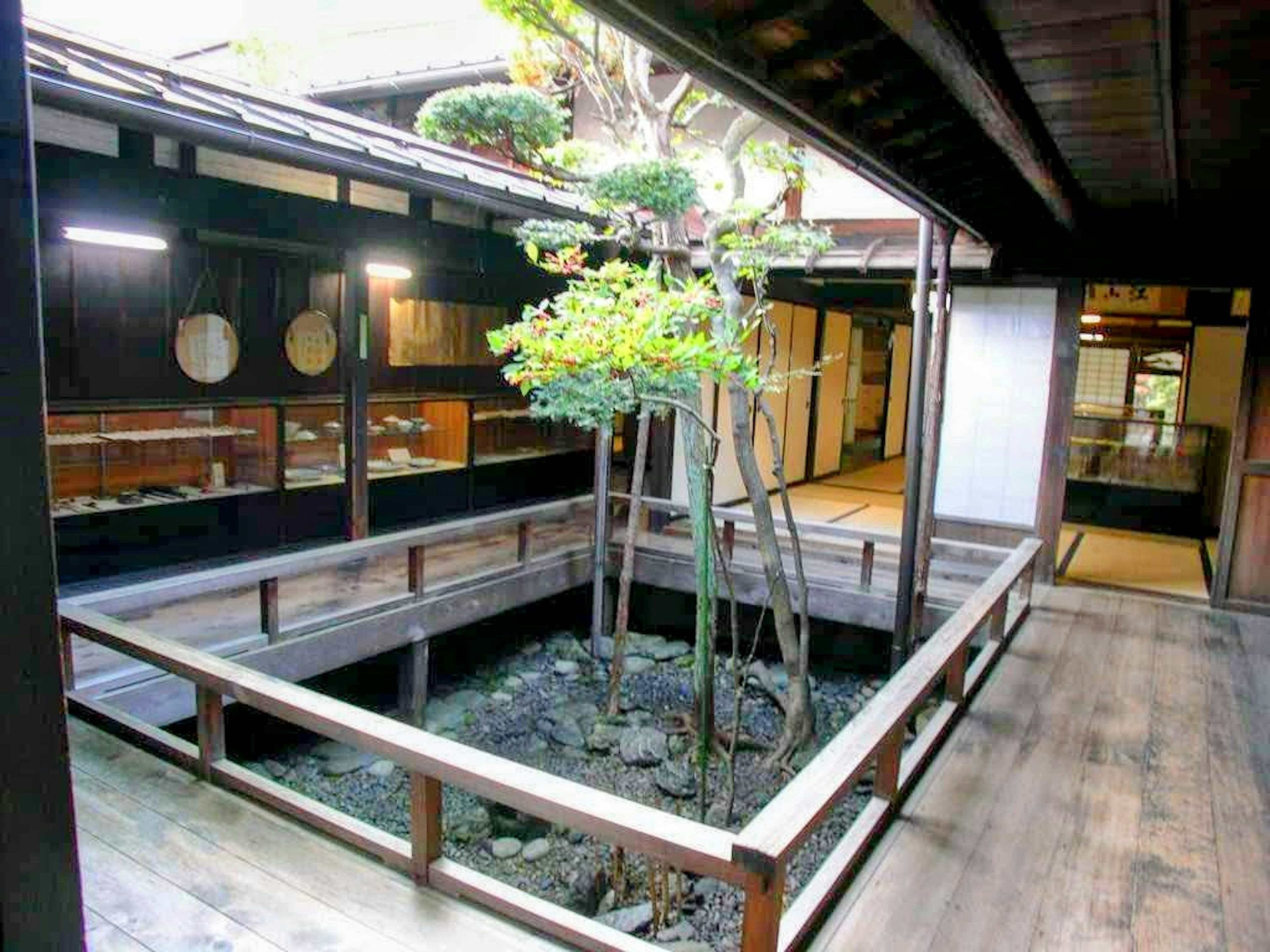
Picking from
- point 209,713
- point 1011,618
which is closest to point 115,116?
point 209,713

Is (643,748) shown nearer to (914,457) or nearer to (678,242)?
(914,457)

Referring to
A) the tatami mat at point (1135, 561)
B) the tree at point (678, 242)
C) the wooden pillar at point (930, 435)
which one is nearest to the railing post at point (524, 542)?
the tree at point (678, 242)

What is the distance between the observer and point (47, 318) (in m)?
5.70

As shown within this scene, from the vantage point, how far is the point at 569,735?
6863 millimetres

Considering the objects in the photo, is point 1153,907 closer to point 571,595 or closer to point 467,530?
point 467,530

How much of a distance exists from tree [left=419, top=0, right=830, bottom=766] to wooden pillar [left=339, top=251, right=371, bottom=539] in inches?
57.4

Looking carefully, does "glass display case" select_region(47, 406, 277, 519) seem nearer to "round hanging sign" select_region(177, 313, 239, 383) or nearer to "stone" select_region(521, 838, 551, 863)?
"round hanging sign" select_region(177, 313, 239, 383)

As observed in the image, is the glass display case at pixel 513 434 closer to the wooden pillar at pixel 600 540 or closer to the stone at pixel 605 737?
the wooden pillar at pixel 600 540

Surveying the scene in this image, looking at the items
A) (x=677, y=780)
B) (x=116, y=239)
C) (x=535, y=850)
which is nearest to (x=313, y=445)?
(x=116, y=239)

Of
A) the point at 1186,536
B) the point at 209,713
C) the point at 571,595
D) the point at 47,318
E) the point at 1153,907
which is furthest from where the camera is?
the point at 1186,536

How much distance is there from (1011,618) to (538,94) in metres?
5.54

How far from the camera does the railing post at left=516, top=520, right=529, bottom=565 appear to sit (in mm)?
7547

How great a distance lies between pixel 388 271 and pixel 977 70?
6136mm

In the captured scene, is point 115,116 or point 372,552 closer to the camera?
point 115,116
